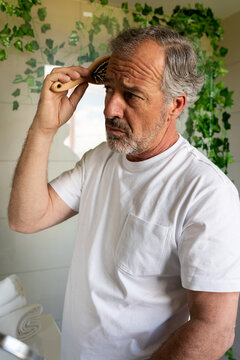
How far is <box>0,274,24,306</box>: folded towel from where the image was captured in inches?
41.3

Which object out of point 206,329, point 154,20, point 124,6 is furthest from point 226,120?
point 206,329

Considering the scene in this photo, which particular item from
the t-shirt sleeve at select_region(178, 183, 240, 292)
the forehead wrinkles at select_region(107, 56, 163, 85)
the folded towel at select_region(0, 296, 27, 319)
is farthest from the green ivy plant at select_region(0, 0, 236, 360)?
the t-shirt sleeve at select_region(178, 183, 240, 292)

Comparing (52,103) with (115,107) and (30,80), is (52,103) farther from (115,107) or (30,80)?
(30,80)

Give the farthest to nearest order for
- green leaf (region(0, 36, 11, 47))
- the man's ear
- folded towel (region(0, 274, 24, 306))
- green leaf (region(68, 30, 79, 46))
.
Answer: green leaf (region(68, 30, 79, 46)) < green leaf (region(0, 36, 11, 47)) < folded towel (region(0, 274, 24, 306)) < the man's ear

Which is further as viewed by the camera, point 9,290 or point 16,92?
point 16,92

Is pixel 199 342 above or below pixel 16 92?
below

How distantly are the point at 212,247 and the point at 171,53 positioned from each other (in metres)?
0.48

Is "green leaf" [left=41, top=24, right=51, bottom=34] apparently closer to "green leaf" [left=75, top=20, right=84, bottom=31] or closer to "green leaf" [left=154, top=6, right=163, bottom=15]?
"green leaf" [left=75, top=20, right=84, bottom=31]

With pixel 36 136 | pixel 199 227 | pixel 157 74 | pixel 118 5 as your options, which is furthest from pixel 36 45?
pixel 199 227

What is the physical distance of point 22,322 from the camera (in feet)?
3.28

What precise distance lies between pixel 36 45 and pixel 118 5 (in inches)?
15.5

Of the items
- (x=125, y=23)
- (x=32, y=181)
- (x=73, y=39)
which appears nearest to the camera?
(x=32, y=181)

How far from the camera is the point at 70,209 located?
1.05 metres

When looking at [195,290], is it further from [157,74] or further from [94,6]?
[94,6]
